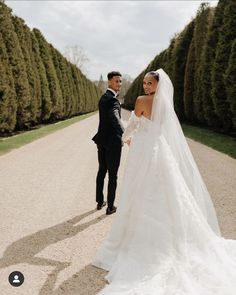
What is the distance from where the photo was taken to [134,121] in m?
5.05

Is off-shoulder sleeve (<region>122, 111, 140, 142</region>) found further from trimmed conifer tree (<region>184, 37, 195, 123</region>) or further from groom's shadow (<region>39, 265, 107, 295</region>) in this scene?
trimmed conifer tree (<region>184, 37, 195, 123</region>)

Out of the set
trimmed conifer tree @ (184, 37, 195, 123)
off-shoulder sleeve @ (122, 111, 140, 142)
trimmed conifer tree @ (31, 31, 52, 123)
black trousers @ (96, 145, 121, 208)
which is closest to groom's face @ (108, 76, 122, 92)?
black trousers @ (96, 145, 121, 208)

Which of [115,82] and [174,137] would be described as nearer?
[174,137]

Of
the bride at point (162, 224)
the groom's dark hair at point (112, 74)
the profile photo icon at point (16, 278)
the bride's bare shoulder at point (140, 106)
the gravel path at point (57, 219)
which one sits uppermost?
the groom's dark hair at point (112, 74)

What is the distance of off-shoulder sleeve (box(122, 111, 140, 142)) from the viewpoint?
504cm

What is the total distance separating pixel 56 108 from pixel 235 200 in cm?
2446

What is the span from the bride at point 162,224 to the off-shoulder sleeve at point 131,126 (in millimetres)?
12

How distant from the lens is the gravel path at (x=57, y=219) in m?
4.20

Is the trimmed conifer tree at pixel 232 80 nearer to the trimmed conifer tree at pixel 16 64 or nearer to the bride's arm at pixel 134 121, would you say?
the trimmed conifer tree at pixel 16 64

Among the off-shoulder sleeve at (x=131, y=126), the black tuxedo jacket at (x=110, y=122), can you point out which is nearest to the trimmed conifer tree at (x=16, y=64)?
the black tuxedo jacket at (x=110, y=122)

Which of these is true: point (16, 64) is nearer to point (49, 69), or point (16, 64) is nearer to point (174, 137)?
point (49, 69)

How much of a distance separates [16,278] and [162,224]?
159cm

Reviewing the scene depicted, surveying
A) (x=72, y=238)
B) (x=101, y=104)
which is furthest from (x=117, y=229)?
(x=101, y=104)

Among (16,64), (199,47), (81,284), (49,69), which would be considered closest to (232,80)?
(199,47)
